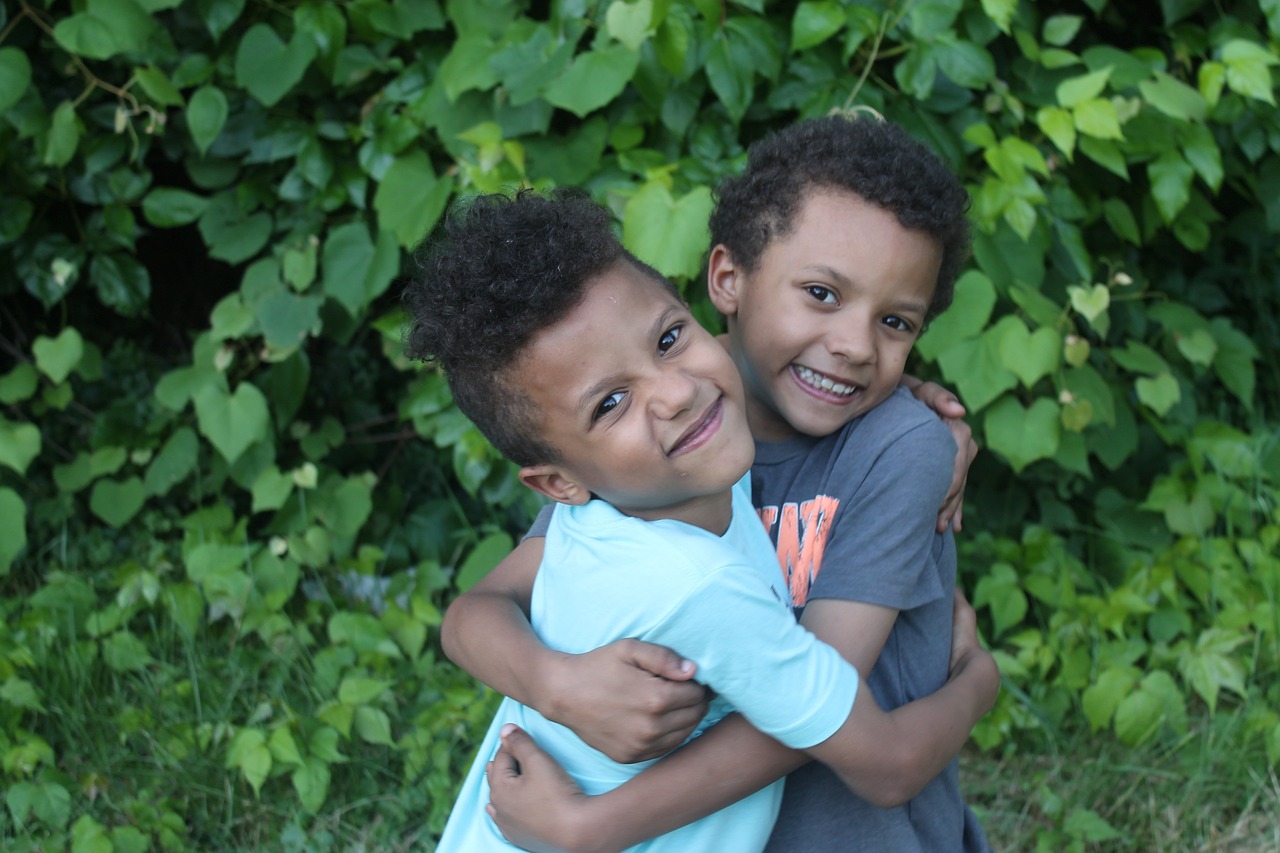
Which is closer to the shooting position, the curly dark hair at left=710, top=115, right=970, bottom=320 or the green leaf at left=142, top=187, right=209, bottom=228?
the curly dark hair at left=710, top=115, right=970, bottom=320

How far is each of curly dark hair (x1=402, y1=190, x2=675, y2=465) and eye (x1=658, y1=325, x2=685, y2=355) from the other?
8cm

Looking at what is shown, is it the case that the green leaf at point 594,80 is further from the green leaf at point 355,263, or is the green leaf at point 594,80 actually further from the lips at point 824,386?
the lips at point 824,386

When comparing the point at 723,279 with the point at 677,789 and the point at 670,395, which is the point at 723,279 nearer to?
the point at 670,395

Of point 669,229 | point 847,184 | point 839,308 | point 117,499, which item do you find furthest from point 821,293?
point 117,499

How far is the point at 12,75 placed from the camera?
266cm

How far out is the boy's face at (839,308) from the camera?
1467mm

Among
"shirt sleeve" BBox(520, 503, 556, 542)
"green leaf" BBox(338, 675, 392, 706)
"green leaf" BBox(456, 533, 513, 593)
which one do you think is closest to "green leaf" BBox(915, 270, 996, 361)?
"green leaf" BBox(456, 533, 513, 593)

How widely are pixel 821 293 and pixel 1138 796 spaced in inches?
59.1

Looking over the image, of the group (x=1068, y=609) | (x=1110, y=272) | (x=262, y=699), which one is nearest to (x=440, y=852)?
(x=262, y=699)

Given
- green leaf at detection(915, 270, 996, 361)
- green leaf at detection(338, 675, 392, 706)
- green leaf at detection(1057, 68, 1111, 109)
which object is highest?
green leaf at detection(1057, 68, 1111, 109)

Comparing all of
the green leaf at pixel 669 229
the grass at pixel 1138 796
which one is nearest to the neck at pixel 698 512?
the green leaf at pixel 669 229

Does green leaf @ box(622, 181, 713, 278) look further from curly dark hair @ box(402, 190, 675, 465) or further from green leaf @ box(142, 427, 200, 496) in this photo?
green leaf @ box(142, 427, 200, 496)

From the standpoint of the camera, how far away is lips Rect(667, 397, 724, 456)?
125 centimetres

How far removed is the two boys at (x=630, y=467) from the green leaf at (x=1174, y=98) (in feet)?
5.44
